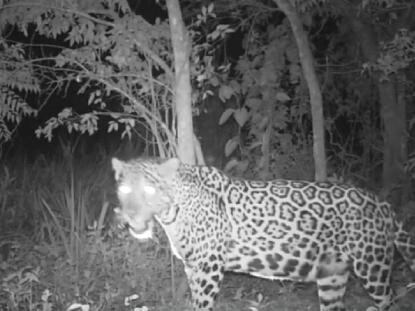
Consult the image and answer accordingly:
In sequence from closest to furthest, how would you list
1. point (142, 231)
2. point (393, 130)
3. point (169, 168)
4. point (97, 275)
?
point (142, 231) → point (169, 168) → point (97, 275) → point (393, 130)

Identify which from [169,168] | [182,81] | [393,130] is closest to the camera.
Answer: [169,168]

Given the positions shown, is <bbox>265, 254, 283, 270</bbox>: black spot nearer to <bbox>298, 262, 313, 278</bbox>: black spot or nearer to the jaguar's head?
<bbox>298, 262, 313, 278</bbox>: black spot

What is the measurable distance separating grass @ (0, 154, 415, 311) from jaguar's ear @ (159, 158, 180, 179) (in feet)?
3.24

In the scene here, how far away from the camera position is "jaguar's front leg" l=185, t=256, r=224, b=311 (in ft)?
19.5

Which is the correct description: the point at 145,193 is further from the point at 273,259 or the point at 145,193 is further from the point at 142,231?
the point at 273,259

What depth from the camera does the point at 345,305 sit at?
21.6ft

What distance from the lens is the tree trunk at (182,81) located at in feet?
21.0

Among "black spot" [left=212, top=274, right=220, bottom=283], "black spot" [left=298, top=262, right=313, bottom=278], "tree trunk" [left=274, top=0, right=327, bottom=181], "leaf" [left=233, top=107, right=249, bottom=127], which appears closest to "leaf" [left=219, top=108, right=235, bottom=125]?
"leaf" [left=233, top=107, right=249, bottom=127]

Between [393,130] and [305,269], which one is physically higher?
[393,130]

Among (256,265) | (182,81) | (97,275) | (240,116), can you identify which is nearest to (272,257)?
(256,265)

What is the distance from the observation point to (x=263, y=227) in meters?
6.13

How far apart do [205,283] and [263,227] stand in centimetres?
66

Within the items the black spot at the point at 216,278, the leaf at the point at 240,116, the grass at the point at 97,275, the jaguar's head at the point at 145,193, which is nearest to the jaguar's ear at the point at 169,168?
the jaguar's head at the point at 145,193

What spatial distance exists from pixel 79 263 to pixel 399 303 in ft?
9.73
